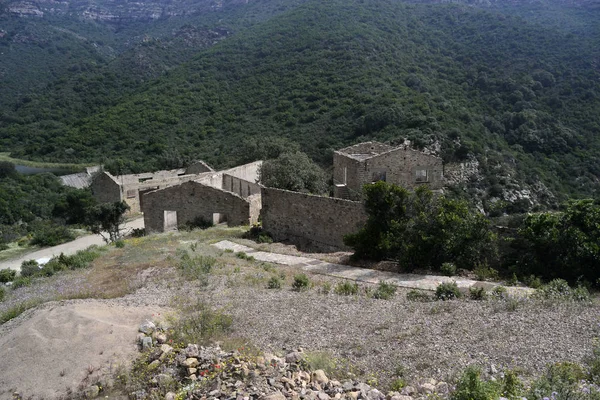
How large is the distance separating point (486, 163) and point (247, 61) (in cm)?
3700

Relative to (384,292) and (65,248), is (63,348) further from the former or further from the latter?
(65,248)

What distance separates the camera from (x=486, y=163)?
27609mm

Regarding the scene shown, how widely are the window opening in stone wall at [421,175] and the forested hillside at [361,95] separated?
7922mm

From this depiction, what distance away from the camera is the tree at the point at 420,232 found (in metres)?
11.6

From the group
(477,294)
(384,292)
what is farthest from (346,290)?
(477,294)

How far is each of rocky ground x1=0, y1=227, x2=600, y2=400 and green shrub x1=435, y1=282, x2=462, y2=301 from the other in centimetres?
33

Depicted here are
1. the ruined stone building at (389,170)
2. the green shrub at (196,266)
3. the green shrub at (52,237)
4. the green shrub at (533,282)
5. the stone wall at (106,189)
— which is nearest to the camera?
the green shrub at (533,282)

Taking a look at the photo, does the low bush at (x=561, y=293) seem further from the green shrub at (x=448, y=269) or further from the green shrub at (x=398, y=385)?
the green shrub at (x=398, y=385)

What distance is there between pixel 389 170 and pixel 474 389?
15390 millimetres

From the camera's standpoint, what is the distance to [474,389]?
4477mm

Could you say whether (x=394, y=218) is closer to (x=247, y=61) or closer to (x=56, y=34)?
(x=247, y=61)

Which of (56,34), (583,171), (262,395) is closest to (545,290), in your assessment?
(262,395)

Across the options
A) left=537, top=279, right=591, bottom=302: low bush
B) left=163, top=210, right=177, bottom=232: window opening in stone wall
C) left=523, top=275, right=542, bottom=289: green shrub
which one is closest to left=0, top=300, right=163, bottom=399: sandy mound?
left=537, top=279, right=591, bottom=302: low bush

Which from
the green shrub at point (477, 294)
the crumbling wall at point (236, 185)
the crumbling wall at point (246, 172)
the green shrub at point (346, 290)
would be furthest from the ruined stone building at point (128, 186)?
the green shrub at point (477, 294)
